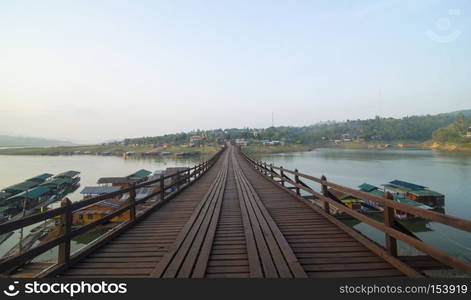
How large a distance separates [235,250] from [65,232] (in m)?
2.66

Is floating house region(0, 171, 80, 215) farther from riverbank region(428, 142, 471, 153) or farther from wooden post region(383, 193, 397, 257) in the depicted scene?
riverbank region(428, 142, 471, 153)

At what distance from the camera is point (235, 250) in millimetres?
3830

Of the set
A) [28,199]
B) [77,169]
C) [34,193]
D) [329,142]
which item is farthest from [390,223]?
[329,142]

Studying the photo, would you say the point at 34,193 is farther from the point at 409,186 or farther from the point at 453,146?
the point at 453,146

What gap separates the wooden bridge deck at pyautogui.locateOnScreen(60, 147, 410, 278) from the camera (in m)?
3.08

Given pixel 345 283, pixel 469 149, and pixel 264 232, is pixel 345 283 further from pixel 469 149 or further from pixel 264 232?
pixel 469 149

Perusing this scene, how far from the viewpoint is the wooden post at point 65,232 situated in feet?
10.4

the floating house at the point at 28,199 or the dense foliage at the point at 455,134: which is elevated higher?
the dense foliage at the point at 455,134

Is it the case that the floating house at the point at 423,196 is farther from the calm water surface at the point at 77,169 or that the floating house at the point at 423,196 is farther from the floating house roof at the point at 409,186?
the calm water surface at the point at 77,169

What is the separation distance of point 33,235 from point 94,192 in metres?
8.84

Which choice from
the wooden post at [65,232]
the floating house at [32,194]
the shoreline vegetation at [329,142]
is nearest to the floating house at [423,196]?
the wooden post at [65,232]

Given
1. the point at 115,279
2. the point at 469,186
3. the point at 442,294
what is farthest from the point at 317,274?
the point at 469,186

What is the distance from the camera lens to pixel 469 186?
3173cm

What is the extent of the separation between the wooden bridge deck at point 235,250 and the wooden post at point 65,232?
0.20 meters
